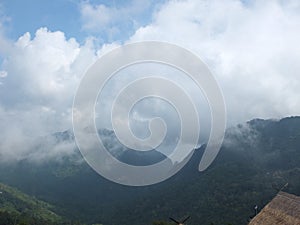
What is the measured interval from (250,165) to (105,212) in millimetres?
70773

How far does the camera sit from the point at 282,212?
102ft

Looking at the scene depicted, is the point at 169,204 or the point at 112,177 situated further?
the point at 169,204

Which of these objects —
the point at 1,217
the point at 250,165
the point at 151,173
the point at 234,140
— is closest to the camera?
the point at 151,173

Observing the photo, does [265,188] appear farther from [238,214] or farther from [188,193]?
[188,193]

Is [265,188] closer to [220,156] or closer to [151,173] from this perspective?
[220,156]

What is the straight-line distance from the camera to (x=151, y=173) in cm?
2461

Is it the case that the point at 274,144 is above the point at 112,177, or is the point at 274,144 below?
above

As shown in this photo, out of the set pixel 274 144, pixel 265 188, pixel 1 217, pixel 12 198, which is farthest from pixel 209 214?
pixel 12 198

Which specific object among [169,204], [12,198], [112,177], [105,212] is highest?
[12,198]

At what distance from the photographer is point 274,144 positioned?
580 ft

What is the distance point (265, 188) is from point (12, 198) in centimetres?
10951

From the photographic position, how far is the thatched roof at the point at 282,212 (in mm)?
29666

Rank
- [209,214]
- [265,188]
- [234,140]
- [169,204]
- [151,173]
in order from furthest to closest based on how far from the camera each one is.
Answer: [234,140], [169,204], [265,188], [209,214], [151,173]

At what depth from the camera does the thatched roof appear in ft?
97.3
